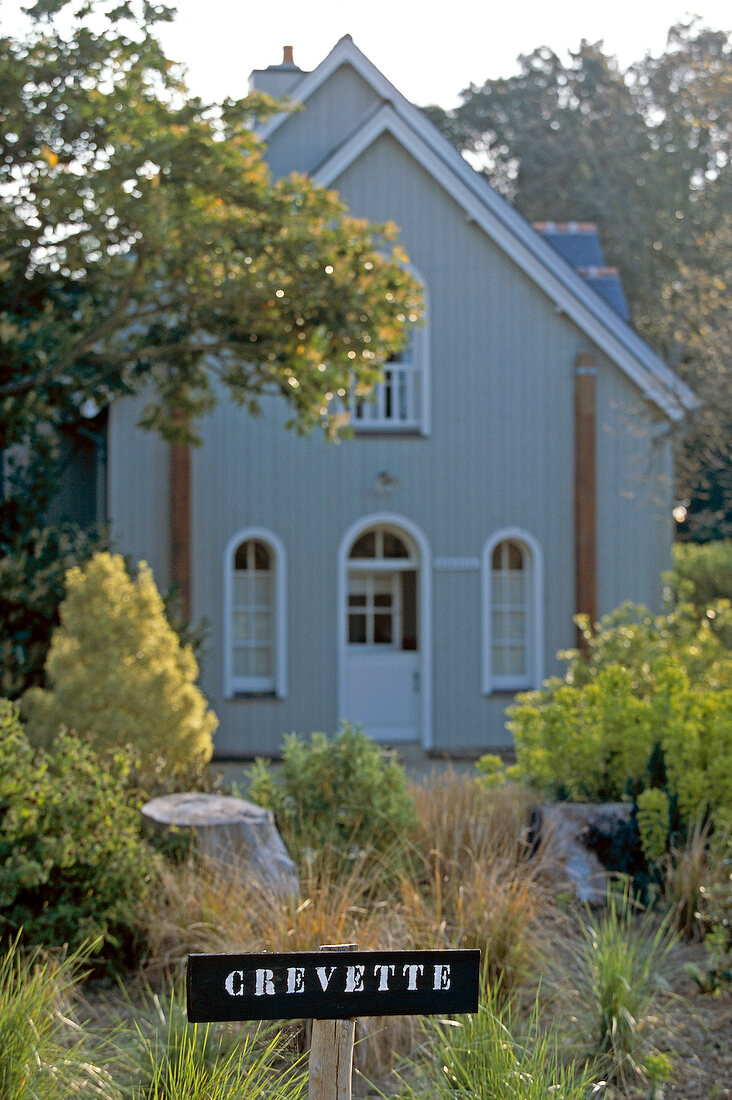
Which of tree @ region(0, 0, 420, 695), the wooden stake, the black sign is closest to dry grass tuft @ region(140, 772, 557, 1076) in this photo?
the wooden stake

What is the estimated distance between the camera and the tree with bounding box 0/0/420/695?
29.6ft

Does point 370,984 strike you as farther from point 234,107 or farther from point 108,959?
point 234,107

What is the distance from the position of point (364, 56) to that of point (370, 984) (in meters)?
14.4

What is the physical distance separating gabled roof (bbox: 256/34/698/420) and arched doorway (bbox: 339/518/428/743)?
331 cm

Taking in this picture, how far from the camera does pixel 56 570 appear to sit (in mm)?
11625

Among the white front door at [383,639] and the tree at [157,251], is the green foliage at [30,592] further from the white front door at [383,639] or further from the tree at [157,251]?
the white front door at [383,639]

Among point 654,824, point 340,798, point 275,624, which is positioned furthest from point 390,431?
point 654,824

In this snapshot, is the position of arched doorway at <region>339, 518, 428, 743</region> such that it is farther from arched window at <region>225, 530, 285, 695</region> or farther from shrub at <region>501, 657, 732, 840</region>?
shrub at <region>501, 657, 732, 840</region>

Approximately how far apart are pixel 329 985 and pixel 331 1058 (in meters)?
0.26

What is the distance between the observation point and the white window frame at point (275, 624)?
14.5 m

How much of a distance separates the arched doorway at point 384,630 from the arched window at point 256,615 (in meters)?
0.74

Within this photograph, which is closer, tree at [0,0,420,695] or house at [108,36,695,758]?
tree at [0,0,420,695]

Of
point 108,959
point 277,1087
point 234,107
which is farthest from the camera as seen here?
point 234,107

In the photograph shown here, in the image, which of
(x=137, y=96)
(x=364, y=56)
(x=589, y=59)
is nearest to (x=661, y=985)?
(x=137, y=96)
